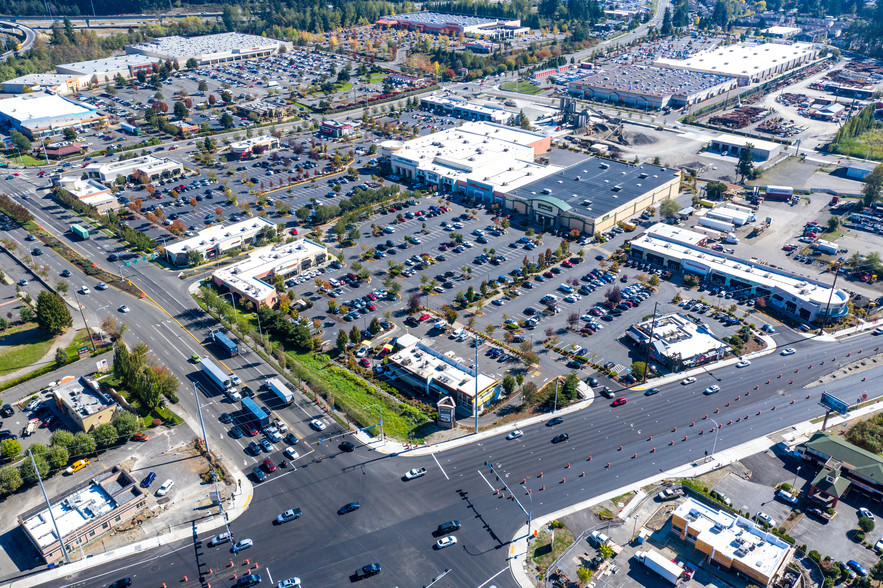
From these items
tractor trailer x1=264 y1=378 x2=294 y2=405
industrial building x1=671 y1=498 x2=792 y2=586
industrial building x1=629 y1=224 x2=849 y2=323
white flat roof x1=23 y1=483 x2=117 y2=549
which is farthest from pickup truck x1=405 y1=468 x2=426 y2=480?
industrial building x1=629 y1=224 x2=849 y2=323

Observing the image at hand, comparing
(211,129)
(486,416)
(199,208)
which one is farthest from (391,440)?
(211,129)

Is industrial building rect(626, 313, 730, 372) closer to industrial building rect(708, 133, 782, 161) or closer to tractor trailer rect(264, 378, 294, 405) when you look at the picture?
tractor trailer rect(264, 378, 294, 405)

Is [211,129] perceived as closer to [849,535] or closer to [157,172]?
[157,172]

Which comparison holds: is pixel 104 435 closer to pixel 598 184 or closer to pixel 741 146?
pixel 598 184

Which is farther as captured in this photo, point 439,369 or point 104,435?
point 439,369

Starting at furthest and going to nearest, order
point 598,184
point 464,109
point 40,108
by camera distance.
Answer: point 464,109
point 40,108
point 598,184

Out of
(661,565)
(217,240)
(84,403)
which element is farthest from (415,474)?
(217,240)
